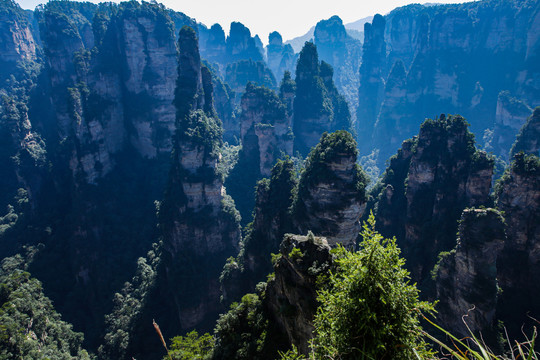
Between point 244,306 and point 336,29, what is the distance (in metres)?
187

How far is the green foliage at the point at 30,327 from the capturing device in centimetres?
2891

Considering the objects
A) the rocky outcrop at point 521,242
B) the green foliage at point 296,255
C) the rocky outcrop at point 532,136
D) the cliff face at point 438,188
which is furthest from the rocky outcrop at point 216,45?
the green foliage at point 296,255

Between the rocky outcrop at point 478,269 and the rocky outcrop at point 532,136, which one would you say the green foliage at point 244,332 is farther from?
the rocky outcrop at point 532,136

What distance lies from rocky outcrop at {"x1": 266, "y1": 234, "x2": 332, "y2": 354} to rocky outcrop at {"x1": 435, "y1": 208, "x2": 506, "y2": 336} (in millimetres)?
15869

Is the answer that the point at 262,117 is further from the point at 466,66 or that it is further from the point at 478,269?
the point at 466,66

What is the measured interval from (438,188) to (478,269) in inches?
533

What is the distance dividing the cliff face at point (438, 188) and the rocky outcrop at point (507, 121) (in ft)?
198

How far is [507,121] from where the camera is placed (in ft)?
283

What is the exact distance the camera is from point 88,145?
61156 mm

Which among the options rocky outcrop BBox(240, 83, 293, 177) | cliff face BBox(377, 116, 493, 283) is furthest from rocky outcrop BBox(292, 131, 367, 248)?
rocky outcrop BBox(240, 83, 293, 177)

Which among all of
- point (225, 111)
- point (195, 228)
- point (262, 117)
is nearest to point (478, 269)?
point (195, 228)

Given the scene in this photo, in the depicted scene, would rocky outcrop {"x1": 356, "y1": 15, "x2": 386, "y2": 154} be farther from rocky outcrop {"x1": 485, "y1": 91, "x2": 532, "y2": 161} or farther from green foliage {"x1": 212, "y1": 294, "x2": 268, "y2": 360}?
green foliage {"x1": 212, "y1": 294, "x2": 268, "y2": 360}

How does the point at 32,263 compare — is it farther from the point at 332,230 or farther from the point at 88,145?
the point at 332,230

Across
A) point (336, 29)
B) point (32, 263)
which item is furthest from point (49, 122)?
point (336, 29)
